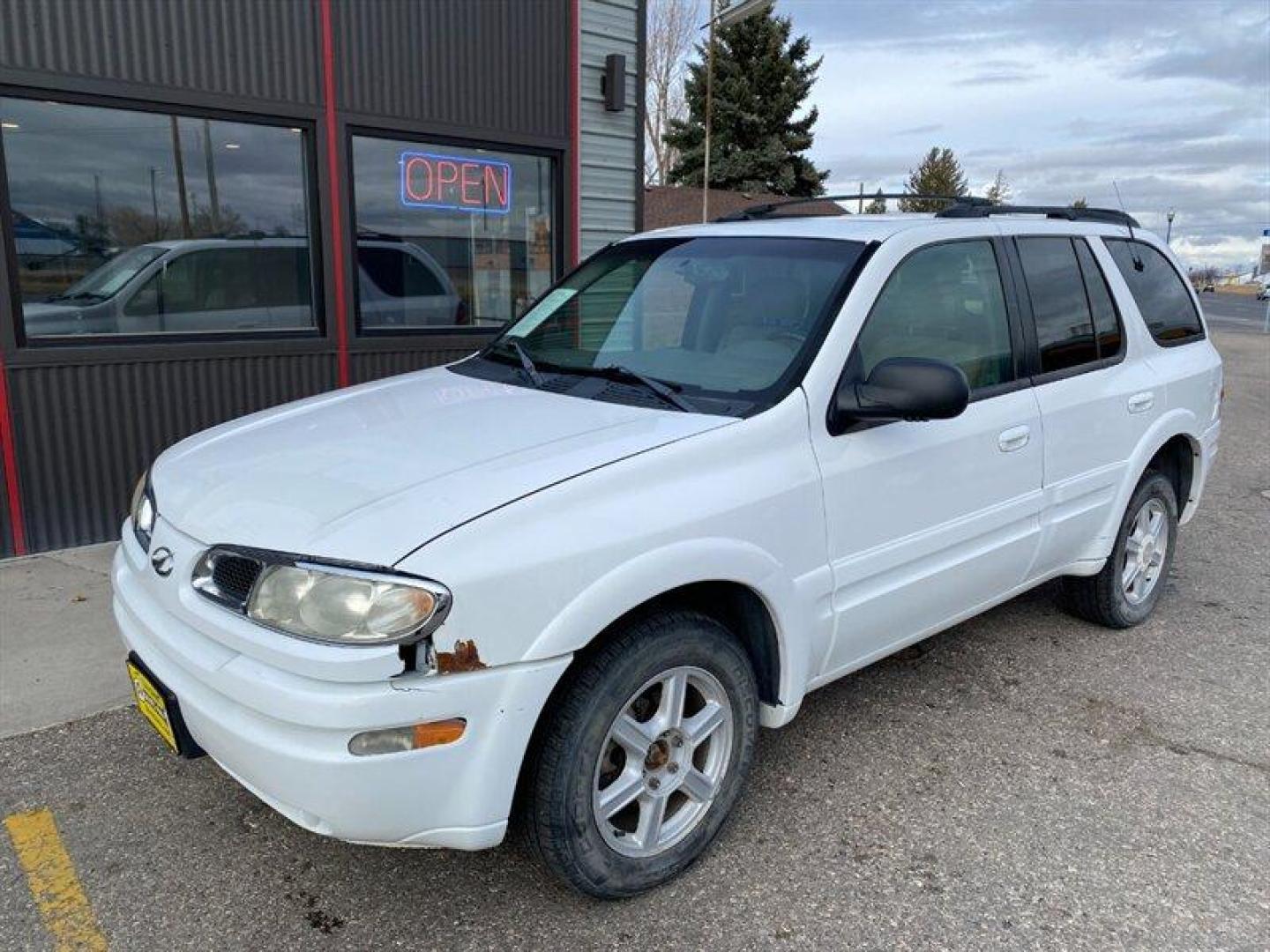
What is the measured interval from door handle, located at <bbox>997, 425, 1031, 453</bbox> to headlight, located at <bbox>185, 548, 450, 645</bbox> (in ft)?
7.13

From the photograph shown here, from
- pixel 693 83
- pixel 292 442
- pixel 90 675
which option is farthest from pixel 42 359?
pixel 693 83

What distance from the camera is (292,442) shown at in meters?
2.85

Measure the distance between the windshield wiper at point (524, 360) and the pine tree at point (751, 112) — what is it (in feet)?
85.4

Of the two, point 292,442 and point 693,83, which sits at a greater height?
point 693,83

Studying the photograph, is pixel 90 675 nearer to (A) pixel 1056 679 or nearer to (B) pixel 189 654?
(B) pixel 189 654

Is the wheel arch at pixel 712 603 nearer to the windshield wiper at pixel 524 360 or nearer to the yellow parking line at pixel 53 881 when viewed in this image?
the windshield wiper at pixel 524 360

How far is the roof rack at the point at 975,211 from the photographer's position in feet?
12.2

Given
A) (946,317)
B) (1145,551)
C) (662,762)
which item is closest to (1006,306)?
(946,317)

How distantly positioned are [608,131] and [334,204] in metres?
2.49

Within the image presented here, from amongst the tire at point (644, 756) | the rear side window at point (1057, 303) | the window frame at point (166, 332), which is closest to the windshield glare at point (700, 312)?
the tire at point (644, 756)

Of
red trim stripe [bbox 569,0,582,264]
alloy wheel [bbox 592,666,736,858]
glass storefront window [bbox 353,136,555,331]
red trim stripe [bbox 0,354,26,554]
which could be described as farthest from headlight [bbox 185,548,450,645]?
red trim stripe [bbox 569,0,582,264]

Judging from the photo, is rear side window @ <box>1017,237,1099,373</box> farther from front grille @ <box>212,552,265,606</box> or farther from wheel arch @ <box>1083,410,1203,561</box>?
front grille @ <box>212,552,265,606</box>

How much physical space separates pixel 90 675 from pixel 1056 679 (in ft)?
13.0

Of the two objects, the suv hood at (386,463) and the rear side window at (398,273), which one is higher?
the rear side window at (398,273)
